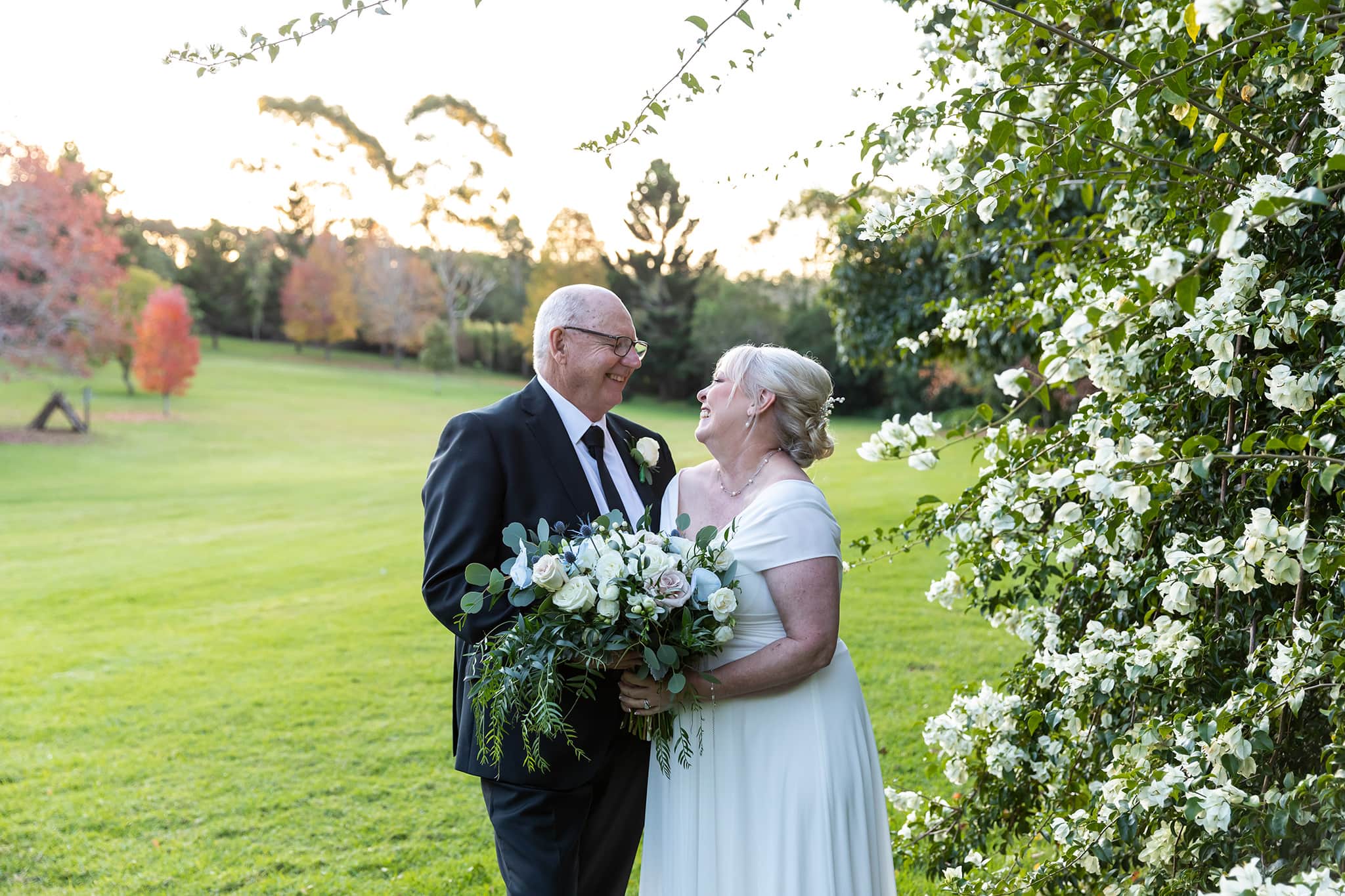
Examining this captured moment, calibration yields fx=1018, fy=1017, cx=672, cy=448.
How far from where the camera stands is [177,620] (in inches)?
420

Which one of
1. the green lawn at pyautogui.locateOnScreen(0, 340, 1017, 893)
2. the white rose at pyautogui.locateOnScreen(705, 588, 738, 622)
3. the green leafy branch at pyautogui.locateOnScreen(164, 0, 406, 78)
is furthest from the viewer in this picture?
the green lawn at pyautogui.locateOnScreen(0, 340, 1017, 893)

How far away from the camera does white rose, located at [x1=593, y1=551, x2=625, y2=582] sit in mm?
2512

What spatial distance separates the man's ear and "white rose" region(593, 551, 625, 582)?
0.96 metres

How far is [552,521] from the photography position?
10.1 feet

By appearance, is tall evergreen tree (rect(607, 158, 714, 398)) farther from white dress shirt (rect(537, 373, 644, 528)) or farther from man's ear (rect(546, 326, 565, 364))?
man's ear (rect(546, 326, 565, 364))

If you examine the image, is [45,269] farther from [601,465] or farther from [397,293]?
[601,465]

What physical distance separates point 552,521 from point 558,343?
1.98 feet

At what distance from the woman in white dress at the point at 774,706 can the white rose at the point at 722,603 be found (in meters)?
0.20

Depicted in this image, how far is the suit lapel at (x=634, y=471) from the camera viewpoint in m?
3.43

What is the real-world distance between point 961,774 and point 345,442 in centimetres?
2795

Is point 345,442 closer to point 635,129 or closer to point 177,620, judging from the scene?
point 177,620

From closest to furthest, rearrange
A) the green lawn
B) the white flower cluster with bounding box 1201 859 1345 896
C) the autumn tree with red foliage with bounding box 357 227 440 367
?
the white flower cluster with bounding box 1201 859 1345 896
the green lawn
the autumn tree with red foliage with bounding box 357 227 440 367

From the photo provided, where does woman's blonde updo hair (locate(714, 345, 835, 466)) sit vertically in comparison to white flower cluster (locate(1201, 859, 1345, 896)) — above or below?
above

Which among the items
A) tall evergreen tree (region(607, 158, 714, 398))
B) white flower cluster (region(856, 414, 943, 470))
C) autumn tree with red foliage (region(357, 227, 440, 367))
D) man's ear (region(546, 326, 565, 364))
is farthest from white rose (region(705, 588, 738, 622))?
autumn tree with red foliage (region(357, 227, 440, 367))
